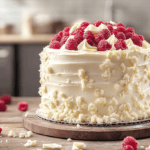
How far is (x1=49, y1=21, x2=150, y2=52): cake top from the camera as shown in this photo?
1.49 metres

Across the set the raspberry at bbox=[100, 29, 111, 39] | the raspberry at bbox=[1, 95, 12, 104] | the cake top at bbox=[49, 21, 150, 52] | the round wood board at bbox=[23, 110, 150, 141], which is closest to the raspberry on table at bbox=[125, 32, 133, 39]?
the cake top at bbox=[49, 21, 150, 52]

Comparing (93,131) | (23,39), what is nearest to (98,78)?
(93,131)

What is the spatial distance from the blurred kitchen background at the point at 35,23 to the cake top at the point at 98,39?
205cm

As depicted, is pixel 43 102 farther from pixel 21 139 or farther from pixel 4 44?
pixel 4 44

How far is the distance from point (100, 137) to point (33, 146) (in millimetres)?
307

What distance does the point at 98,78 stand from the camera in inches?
57.4

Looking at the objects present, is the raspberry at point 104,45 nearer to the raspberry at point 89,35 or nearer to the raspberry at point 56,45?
the raspberry at point 89,35

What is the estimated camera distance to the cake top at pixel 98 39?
58.7 inches

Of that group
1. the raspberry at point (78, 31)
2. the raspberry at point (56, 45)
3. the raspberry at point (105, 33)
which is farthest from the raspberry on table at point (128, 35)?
the raspberry at point (56, 45)

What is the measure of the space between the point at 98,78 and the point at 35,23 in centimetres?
268

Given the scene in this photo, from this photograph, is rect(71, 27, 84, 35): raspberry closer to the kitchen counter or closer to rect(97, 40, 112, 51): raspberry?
rect(97, 40, 112, 51): raspberry

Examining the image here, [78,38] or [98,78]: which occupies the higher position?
[78,38]

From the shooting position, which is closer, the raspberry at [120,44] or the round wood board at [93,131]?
the round wood board at [93,131]

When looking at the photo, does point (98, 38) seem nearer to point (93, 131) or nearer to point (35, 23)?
point (93, 131)
